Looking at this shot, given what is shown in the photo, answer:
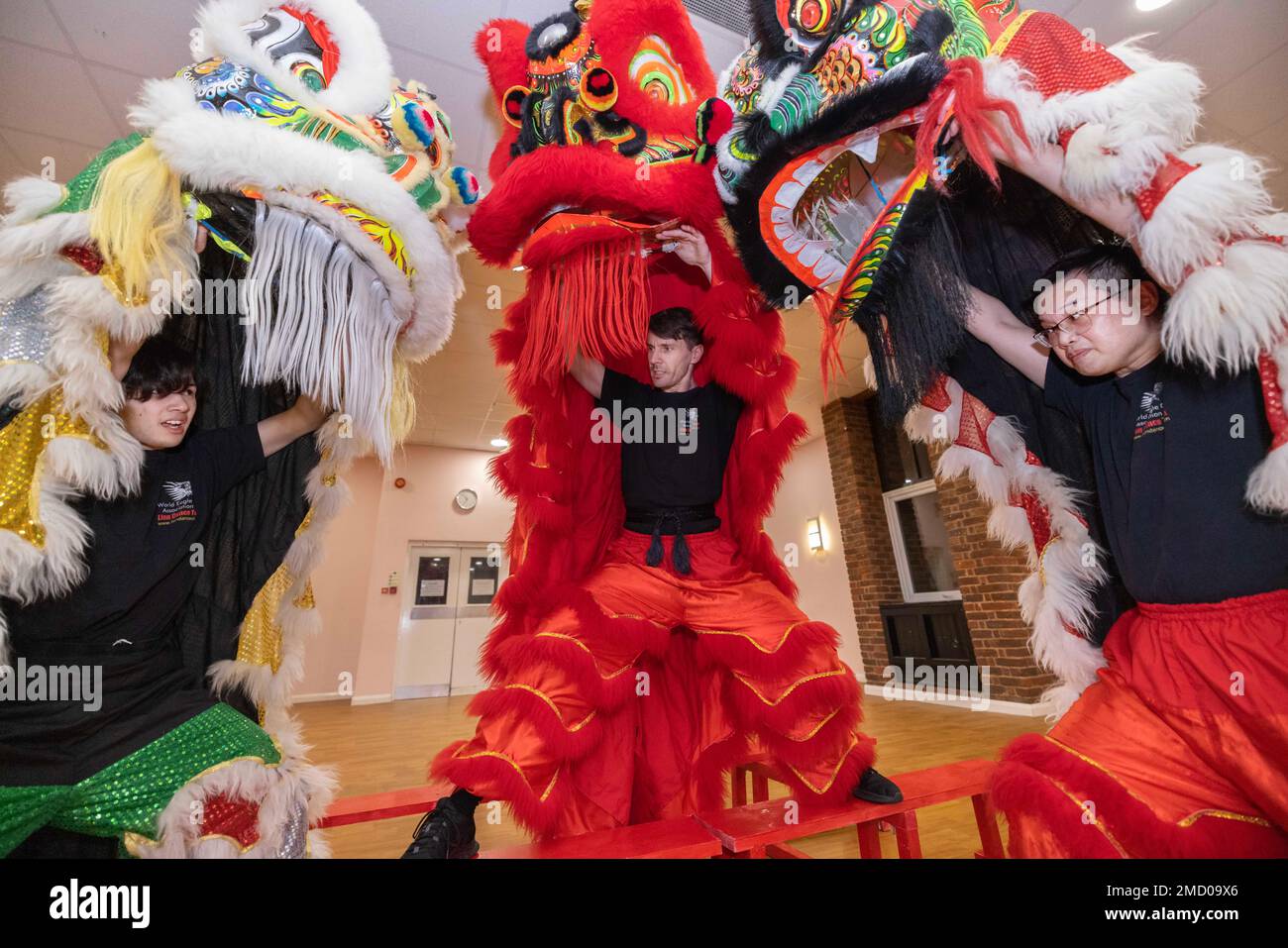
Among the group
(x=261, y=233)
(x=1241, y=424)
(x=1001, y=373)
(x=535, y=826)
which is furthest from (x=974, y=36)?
(x=535, y=826)

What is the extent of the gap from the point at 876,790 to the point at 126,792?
1359mm

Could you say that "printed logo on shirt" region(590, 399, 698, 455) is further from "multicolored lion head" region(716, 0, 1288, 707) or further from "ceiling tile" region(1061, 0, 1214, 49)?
"ceiling tile" region(1061, 0, 1214, 49)

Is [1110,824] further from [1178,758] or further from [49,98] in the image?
[49,98]

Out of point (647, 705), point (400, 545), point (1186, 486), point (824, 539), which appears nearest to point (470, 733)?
point (400, 545)

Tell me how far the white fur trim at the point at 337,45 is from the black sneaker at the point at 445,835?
→ 52.6 inches

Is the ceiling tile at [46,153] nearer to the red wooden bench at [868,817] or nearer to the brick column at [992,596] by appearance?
the red wooden bench at [868,817]

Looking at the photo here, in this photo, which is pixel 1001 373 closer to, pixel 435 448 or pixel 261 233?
pixel 261 233

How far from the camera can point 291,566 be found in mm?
1215

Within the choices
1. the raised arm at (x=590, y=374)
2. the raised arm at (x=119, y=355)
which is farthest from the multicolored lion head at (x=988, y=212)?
the raised arm at (x=119, y=355)

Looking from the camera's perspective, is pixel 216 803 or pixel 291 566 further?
pixel 291 566

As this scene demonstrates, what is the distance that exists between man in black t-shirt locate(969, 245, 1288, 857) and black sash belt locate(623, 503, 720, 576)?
751 millimetres

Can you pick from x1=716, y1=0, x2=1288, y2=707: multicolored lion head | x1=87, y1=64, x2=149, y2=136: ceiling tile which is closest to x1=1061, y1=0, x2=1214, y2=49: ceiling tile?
x1=716, y1=0, x2=1288, y2=707: multicolored lion head

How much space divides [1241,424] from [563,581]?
49.4 inches

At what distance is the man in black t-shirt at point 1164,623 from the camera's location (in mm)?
724
